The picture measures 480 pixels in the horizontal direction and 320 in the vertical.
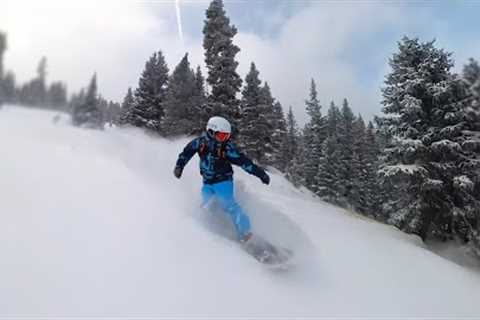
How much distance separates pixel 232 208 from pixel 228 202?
0.13 meters

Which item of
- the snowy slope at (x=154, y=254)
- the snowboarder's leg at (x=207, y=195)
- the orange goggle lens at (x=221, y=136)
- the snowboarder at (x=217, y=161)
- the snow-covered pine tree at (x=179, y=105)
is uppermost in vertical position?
the snow-covered pine tree at (x=179, y=105)

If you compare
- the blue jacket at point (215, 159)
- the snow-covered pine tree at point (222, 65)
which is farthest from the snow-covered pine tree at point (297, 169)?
the blue jacket at point (215, 159)

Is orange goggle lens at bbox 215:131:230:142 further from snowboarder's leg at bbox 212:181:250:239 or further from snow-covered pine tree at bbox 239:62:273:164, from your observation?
snow-covered pine tree at bbox 239:62:273:164

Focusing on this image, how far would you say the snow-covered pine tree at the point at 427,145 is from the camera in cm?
1353

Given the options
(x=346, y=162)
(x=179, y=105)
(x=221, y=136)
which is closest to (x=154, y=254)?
(x=221, y=136)

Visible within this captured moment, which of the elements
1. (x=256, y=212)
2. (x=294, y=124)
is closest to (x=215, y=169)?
(x=256, y=212)

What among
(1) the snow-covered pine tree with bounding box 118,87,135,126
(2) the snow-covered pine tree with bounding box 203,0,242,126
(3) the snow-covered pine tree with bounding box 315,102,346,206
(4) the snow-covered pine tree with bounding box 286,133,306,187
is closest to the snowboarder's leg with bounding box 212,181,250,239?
(2) the snow-covered pine tree with bounding box 203,0,242,126

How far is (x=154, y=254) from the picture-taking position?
4074 mm

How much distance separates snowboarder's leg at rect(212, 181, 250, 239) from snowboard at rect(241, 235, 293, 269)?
8.6 inches

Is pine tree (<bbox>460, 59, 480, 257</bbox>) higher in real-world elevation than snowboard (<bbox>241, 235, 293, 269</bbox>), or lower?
higher

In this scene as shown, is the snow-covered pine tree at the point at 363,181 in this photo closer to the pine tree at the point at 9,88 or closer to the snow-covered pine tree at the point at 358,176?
the snow-covered pine tree at the point at 358,176

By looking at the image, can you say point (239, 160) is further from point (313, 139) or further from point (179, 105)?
point (313, 139)

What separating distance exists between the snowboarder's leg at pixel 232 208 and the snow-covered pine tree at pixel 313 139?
3679 cm

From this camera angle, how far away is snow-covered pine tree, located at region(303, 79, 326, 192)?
44.6 metres
